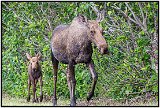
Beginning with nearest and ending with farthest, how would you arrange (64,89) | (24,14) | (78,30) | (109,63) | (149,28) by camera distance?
(78,30) → (149,28) → (109,63) → (64,89) → (24,14)

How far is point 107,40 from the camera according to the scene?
1380 centimetres

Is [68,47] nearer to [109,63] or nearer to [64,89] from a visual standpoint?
[109,63]

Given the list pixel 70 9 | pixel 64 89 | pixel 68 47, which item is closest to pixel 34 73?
pixel 64 89

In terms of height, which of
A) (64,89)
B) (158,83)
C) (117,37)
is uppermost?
(117,37)

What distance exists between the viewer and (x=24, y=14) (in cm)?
1669

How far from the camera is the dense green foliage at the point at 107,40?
12844 millimetres

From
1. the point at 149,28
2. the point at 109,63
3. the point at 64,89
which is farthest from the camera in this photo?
the point at 64,89

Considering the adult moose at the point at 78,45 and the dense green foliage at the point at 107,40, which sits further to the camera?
the dense green foliage at the point at 107,40

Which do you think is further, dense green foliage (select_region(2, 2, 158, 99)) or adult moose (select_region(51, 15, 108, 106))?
dense green foliage (select_region(2, 2, 158, 99))

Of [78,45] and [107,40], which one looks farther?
[107,40]

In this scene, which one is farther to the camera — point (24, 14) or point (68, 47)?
point (24, 14)

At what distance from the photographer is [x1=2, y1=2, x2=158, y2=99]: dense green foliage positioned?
42.1ft

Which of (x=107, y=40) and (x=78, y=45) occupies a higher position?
(x=78, y=45)

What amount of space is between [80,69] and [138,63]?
2.31m
